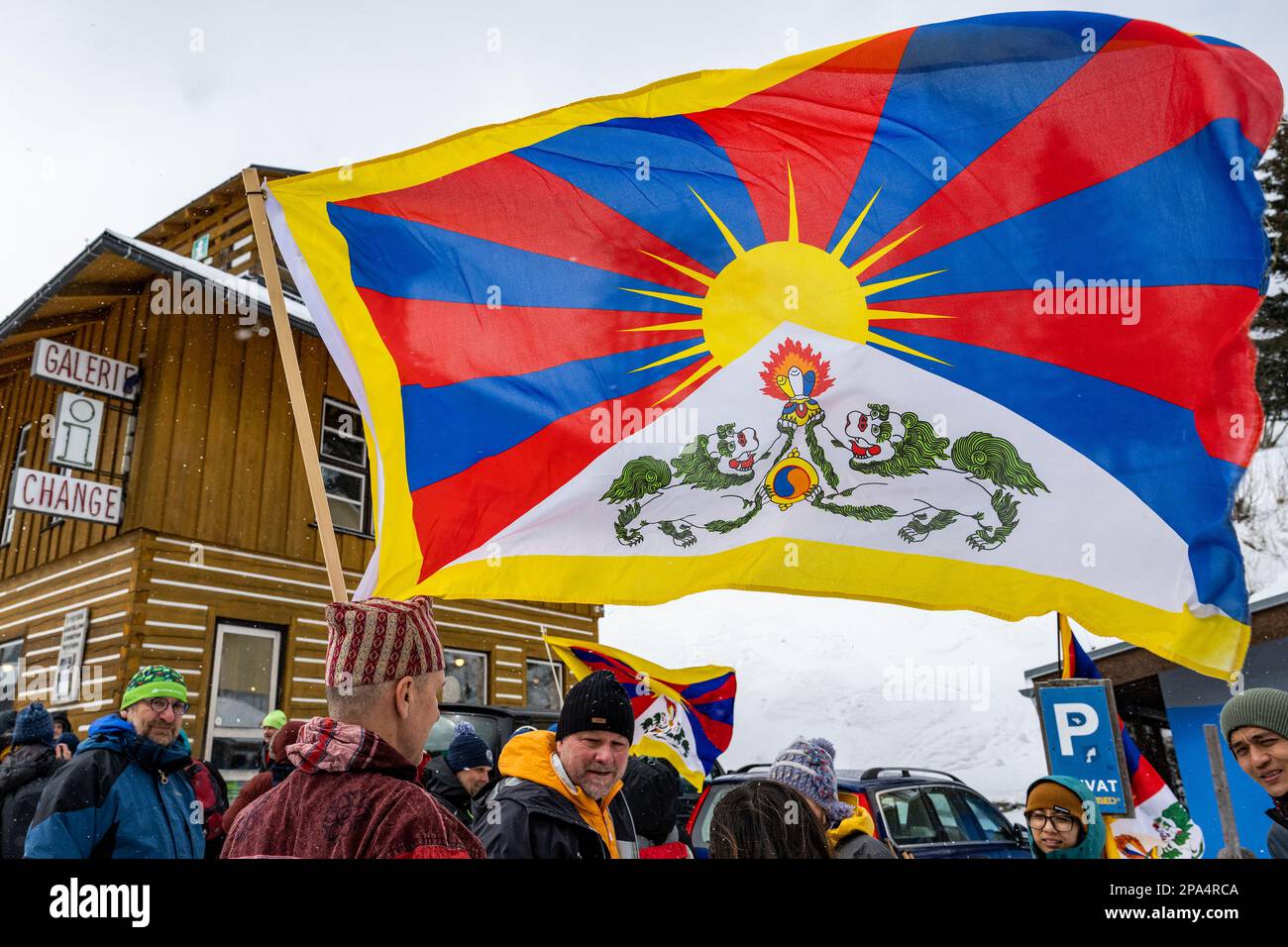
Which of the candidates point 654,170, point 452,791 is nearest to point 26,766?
point 452,791

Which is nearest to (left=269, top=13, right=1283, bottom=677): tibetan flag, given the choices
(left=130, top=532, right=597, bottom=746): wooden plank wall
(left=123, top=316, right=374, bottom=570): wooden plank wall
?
(left=130, top=532, right=597, bottom=746): wooden plank wall

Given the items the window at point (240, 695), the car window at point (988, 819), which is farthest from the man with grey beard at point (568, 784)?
Result: the window at point (240, 695)

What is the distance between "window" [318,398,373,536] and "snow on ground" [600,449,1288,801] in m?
26.1

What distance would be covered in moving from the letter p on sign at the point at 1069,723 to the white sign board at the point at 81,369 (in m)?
10.7

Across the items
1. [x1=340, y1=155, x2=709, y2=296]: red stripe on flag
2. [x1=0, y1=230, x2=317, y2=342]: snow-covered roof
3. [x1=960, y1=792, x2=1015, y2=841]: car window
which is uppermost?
[x1=0, y1=230, x2=317, y2=342]: snow-covered roof

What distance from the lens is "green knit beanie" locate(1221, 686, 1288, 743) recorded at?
3.41 meters

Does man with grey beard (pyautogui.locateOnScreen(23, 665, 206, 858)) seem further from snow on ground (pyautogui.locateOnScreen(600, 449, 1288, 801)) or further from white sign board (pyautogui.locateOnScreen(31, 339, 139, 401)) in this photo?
snow on ground (pyautogui.locateOnScreen(600, 449, 1288, 801))

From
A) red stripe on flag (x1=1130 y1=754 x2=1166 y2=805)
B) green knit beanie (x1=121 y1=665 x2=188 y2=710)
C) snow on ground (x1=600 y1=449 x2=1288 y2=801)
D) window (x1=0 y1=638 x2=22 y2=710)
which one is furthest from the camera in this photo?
snow on ground (x1=600 y1=449 x2=1288 y2=801)

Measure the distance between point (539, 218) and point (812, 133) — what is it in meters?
1.46

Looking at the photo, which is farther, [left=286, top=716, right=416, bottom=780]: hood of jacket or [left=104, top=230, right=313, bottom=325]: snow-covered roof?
[left=104, top=230, right=313, bottom=325]: snow-covered roof

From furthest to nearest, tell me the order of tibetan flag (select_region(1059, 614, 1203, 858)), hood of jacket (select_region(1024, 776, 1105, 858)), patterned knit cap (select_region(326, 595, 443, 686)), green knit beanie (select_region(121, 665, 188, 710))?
tibetan flag (select_region(1059, 614, 1203, 858))
green knit beanie (select_region(121, 665, 188, 710))
hood of jacket (select_region(1024, 776, 1105, 858))
patterned knit cap (select_region(326, 595, 443, 686))

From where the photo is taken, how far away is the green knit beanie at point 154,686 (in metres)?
4.45
